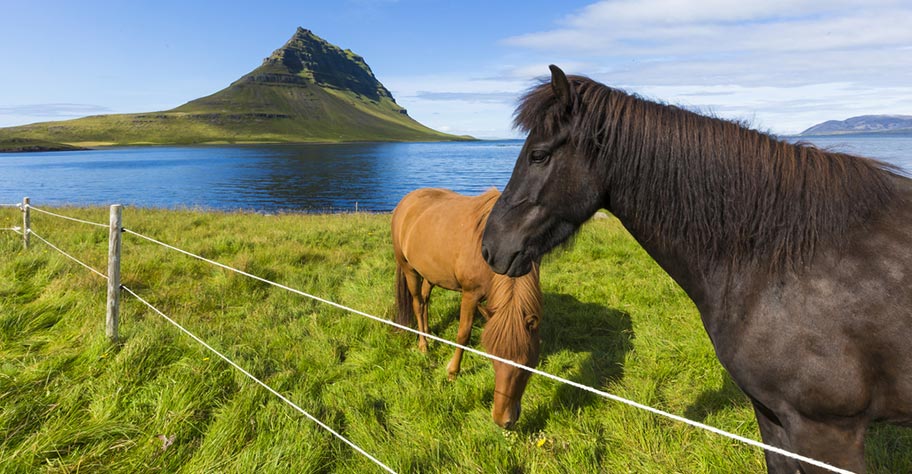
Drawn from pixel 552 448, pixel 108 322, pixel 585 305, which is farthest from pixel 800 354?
pixel 108 322

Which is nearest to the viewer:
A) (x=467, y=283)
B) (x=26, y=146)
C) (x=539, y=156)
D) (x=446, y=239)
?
(x=539, y=156)

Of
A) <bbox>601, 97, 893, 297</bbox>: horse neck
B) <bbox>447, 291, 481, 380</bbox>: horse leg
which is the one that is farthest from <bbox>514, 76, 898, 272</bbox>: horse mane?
<bbox>447, 291, 481, 380</bbox>: horse leg

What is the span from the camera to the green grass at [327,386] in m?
2.92

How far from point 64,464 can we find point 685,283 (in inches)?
152

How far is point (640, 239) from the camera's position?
86.6 inches

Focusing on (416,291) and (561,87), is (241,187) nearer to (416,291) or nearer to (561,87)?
(416,291)

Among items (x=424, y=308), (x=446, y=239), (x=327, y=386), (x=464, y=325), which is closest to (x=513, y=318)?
(x=464, y=325)

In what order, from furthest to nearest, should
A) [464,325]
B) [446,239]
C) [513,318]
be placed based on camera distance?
[446,239] < [464,325] < [513,318]

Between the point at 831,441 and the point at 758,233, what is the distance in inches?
35.2

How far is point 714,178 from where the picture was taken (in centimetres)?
194

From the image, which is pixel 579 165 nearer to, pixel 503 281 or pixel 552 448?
→ pixel 503 281

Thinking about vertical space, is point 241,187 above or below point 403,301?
below

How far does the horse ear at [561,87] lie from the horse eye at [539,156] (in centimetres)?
23

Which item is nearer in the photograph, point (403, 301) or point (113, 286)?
point (113, 286)
